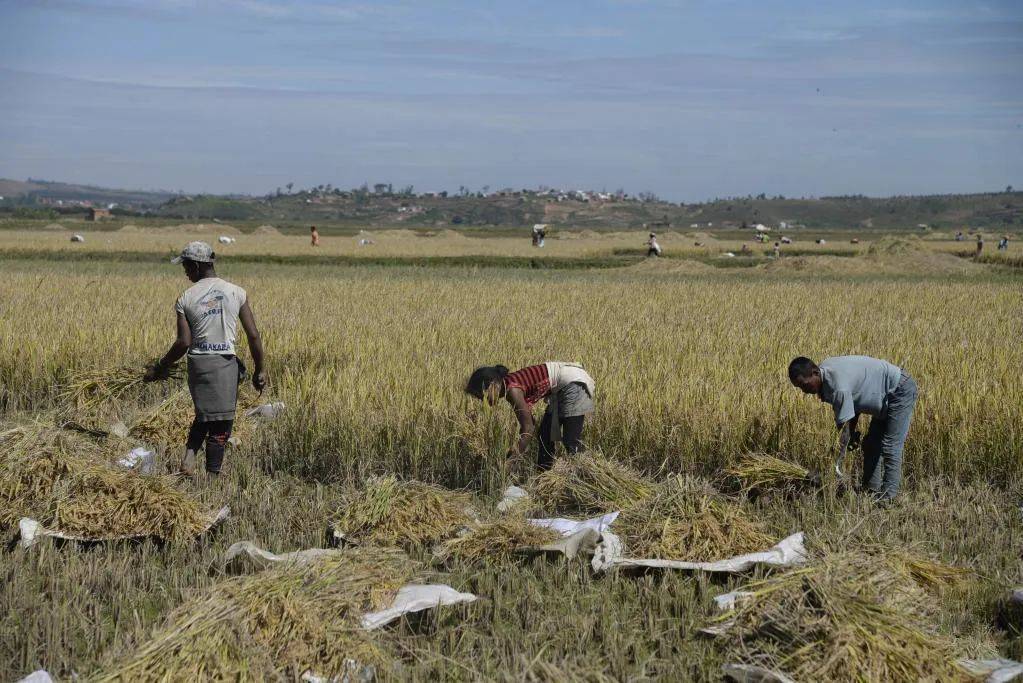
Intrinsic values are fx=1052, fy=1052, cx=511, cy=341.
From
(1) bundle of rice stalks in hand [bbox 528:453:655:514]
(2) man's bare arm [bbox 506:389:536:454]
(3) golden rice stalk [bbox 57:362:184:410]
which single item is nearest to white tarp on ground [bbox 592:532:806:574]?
(1) bundle of rice stalks in hand [bbox 528:453:655:514]

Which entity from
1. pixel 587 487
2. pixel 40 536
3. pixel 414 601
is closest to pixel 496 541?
pixel 414 601

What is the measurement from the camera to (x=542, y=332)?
11.9 m

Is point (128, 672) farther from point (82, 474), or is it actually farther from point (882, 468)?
point (882, 468)

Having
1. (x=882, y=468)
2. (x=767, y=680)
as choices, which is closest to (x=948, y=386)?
(x=882, y=468)

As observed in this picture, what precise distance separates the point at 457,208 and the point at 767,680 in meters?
167

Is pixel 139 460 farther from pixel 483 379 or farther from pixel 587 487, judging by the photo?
pixel 587 487

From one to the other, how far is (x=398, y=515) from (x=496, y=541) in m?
0.60

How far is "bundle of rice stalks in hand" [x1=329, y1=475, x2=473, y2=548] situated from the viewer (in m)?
5.25

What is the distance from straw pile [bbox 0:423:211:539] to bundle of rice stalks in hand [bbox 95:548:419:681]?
1.27 meters

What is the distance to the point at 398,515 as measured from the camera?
5328 mm

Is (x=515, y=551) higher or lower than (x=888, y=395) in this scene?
lower

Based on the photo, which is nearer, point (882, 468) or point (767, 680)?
point (767, 680)

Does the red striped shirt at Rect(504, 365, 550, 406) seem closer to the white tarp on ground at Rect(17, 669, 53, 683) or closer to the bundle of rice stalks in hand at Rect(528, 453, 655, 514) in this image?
the bundle of rice stalks in hand at Rect(528, 453, 655, 514)

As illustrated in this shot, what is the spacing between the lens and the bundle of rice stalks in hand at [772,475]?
607 centimetres
